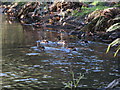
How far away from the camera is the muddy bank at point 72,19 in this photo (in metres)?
12.8

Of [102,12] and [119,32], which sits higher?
[102,12]

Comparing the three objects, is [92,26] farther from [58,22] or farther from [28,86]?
[28,86]

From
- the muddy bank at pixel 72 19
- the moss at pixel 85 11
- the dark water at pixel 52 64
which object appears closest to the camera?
the dark water at pixel 52 64

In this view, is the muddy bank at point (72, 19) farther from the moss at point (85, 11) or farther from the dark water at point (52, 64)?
the dark water at point (52, 64)

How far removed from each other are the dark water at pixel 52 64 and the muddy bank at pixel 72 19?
1.42 metres

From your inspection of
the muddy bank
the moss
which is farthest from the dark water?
the moss

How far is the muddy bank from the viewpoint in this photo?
1276 cm

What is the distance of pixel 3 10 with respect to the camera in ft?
81.7

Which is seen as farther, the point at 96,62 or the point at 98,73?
the point at 96,62

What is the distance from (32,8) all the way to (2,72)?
528 inches

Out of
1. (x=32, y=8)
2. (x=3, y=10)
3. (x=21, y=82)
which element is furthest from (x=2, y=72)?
(x=3, y=10)

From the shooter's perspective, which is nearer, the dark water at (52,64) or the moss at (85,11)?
the dark water at (52,64)

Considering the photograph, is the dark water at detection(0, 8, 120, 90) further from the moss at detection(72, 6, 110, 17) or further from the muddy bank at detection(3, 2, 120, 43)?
the moss at detection(72, 6, 110, 17)

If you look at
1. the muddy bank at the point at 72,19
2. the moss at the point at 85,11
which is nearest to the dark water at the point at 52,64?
the muddy bank at the point at 72,19
